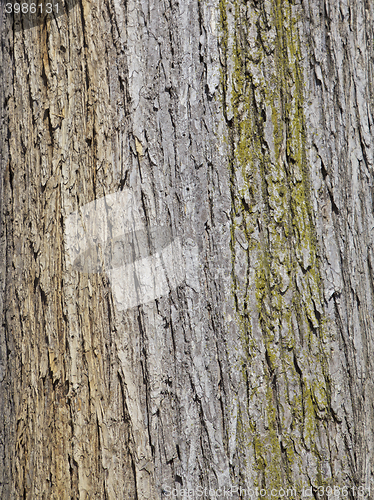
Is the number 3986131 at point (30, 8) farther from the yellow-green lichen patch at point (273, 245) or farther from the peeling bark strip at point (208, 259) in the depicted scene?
the yellow-green lichen patch at point (273, 245)

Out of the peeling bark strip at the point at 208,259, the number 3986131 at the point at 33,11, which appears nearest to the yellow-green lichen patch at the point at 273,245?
the peeling bark strip at the point at 208,259

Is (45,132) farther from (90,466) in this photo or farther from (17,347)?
(90,466)

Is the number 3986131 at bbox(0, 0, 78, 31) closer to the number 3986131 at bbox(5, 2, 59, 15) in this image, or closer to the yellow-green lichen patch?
the number 3986131 at bbox(5, 2, 59, 15)

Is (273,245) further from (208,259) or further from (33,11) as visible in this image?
(33,11)

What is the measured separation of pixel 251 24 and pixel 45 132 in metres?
0.92

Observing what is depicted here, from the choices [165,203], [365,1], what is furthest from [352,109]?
[165,203]

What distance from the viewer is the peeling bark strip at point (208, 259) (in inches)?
51.6

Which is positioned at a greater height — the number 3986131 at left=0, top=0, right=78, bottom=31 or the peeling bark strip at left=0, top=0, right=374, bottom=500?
the number 3986131 at left=0, top=0, right=78, bottom=31

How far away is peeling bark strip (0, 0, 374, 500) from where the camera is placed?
51.6 inches

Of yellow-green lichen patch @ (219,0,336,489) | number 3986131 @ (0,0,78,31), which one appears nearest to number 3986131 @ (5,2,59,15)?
number 3986131 @ (0,0,78,31)

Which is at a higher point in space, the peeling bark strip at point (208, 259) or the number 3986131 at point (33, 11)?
the number 3986131 at point (33, 11)

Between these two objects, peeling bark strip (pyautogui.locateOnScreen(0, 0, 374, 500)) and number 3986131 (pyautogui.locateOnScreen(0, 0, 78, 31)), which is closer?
peeling bark strip (pyautogui.locateOnScreen(0, 0, 374, 500))

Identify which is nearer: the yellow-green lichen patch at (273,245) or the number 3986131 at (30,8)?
the yellow-green lichen patch at (273,245)

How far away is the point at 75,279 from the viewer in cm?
140
